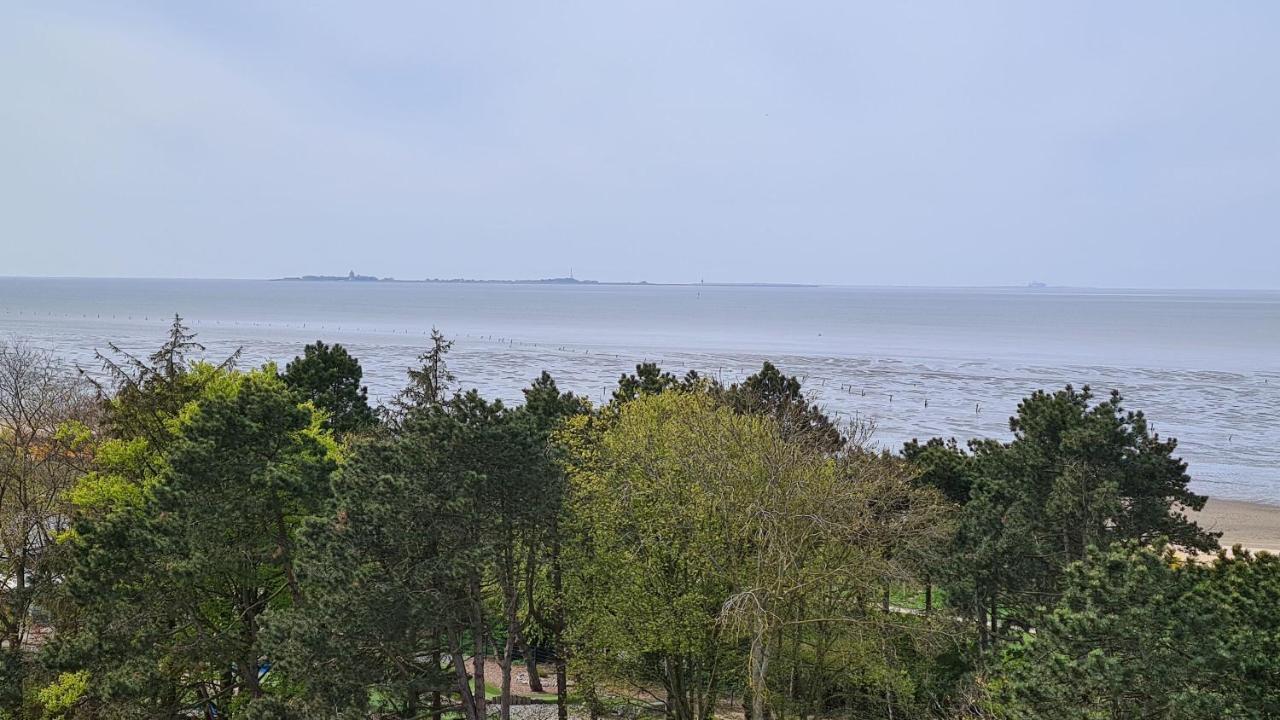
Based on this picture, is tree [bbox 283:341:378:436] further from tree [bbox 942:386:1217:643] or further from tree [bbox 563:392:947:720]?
tree [bbox 942:386:1217:643]

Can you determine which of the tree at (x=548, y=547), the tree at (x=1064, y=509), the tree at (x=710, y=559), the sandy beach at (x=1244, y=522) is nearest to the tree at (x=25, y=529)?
the tree at (x=548, y=547)

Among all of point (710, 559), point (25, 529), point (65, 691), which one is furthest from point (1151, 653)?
point (25, 529)

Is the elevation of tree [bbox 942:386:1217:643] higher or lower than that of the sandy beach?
higher

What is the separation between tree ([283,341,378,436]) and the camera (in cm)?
3441

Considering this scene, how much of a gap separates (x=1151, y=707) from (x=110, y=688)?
16.4 m

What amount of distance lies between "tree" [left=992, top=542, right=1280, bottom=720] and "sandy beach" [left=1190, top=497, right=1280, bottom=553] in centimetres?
3527

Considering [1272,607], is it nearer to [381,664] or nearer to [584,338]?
[381,664]

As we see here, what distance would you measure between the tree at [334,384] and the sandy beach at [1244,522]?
38823mm

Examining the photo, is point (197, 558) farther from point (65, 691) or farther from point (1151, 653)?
point (1151, 653)

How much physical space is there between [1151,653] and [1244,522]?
139 ft

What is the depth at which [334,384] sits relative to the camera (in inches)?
1427

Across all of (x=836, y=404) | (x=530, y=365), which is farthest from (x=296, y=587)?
(x=530, y=365)

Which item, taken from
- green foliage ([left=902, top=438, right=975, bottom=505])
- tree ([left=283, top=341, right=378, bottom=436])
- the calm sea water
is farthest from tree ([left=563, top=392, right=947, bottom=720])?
the calm sea water

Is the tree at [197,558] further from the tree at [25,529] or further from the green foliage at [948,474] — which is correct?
the green foliage at [948,474]
